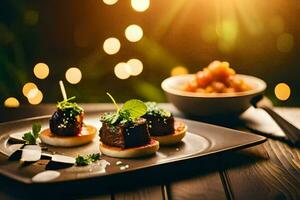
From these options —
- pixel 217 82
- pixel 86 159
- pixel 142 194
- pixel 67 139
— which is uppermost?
pixel 217 82

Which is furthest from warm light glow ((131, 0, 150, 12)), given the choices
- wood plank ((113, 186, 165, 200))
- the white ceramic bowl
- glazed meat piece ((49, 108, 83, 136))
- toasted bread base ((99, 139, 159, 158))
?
wood plank ((113, 186, 165, 200))

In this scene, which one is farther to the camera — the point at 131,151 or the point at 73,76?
the point at 73,76


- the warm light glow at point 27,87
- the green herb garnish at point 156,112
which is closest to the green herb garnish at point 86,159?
the green herb garnish at point 156,112

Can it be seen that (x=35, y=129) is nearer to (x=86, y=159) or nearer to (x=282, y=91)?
(x=86, y=159)

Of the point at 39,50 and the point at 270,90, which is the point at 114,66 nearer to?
the point at 39,50

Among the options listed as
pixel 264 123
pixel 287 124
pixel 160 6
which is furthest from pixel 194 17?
pixel 287 124

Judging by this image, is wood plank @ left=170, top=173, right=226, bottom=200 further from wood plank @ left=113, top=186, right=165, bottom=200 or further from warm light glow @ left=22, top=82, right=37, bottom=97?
warm light glow @ left=22, top=82, right=37, bottom=97

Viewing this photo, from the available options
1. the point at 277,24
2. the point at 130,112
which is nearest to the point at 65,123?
the point at 130,112
